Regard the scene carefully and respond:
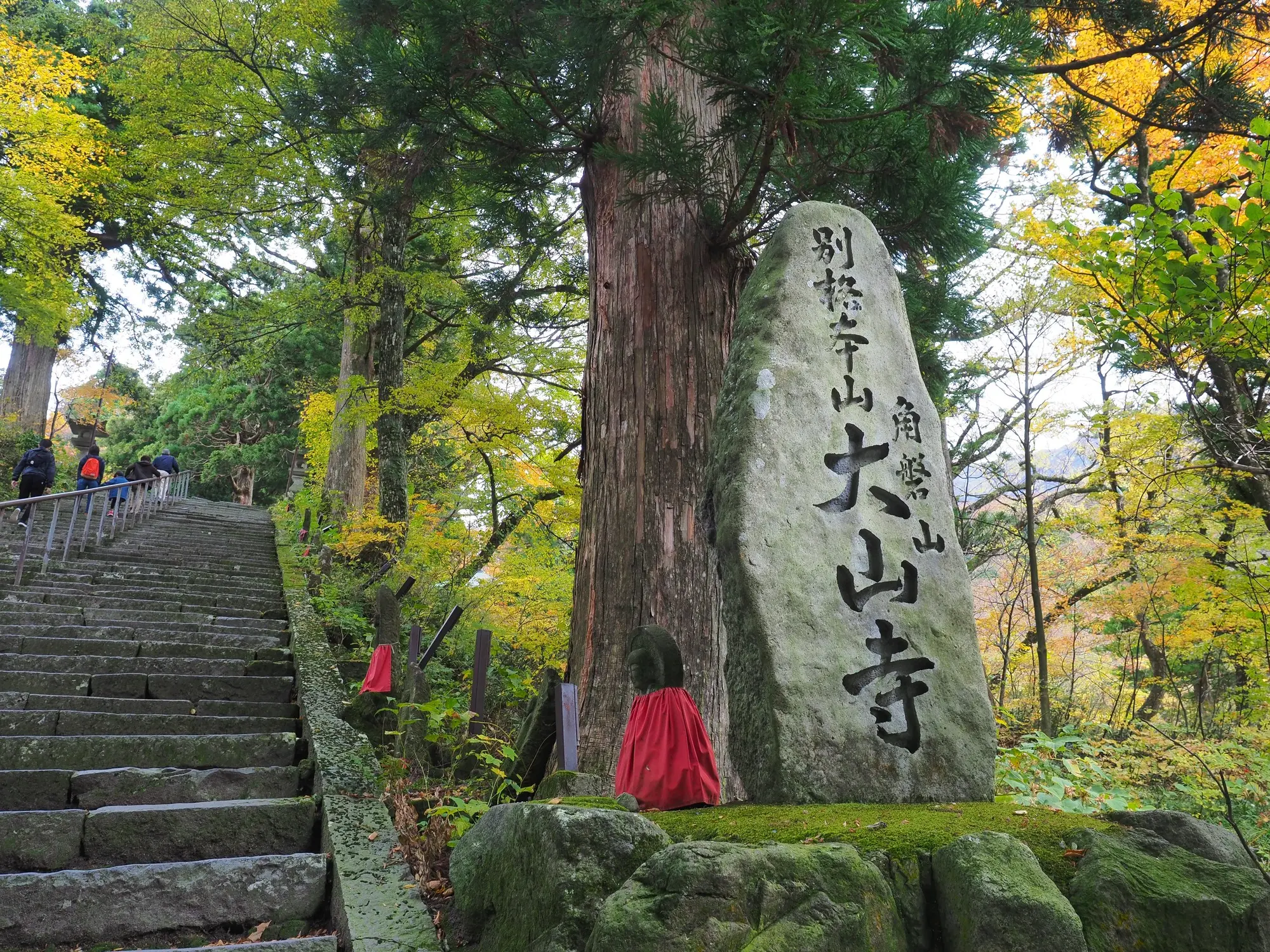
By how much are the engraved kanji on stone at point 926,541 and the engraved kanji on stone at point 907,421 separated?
0.39 metres

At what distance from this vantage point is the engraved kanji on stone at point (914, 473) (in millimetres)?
3471

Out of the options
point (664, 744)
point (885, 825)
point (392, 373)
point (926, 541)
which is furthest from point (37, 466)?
point (885, 825)

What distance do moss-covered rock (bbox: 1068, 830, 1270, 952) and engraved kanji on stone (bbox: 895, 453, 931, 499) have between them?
1.65 m

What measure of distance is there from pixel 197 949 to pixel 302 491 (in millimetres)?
14101

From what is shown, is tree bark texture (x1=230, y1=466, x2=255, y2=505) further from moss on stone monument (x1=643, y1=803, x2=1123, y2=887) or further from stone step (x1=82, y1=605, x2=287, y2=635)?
moss on stone monument (x1=643, y1=803, x2=1123, y2=887)

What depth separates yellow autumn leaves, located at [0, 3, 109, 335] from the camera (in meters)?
13.9

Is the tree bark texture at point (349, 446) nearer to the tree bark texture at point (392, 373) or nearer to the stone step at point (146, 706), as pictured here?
the tree bark texture at point (392, 373)

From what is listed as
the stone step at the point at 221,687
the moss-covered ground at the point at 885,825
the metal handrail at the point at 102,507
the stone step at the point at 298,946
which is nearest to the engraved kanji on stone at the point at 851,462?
the moss-covered ground at the point at 885,825

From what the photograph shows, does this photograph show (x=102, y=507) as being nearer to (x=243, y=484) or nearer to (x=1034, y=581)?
(x=1034, y=581)

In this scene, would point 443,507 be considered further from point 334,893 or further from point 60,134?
point 334,893

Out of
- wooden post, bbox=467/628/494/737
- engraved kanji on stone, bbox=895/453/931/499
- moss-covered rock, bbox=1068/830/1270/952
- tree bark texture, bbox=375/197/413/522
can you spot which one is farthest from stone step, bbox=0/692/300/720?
tree bark texture, bbox=375/197/413/522

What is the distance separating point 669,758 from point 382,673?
3.64 metres

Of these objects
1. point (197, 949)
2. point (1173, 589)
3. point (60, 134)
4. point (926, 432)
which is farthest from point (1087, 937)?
point (60, 134)

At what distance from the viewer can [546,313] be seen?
1055cm
